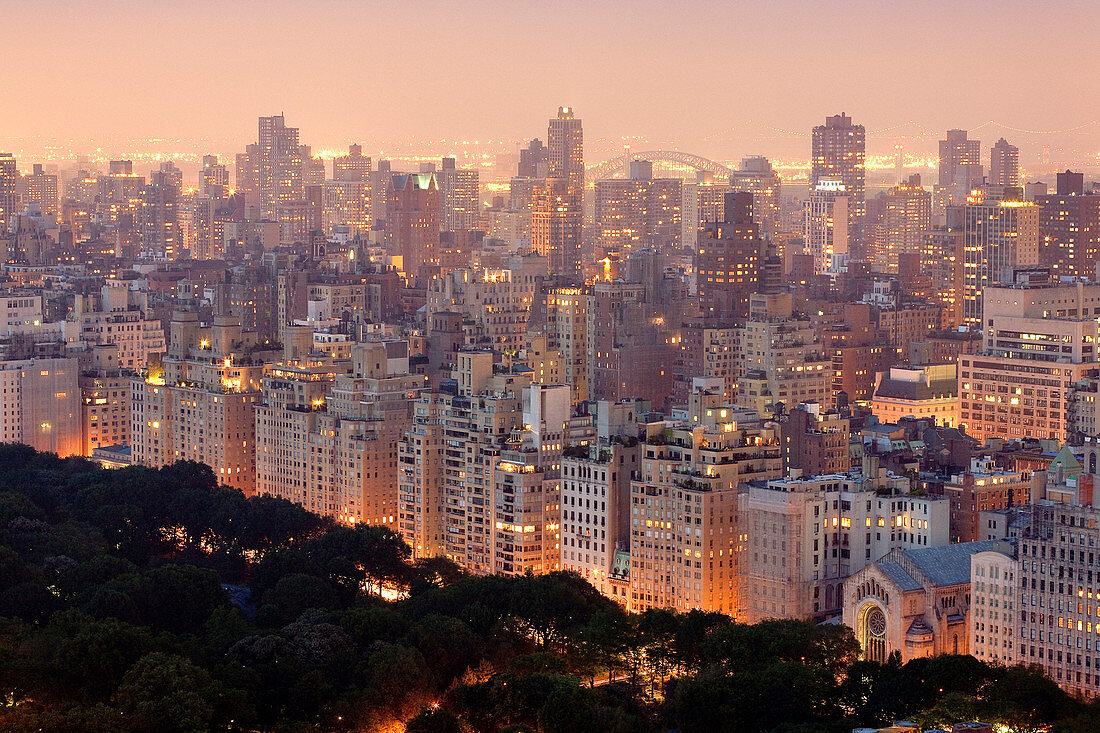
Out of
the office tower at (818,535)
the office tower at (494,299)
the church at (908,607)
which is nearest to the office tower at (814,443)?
the office tower at (818,535)

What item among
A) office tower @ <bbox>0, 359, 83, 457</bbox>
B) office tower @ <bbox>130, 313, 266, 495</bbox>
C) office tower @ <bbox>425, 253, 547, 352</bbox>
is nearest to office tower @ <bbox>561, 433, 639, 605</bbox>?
office tower @ <bbox>130, 313, 266, 495</bbox>

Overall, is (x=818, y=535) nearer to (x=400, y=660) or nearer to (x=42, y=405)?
(x=400, y=660)

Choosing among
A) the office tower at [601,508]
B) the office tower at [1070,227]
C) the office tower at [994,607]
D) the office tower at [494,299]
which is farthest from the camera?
the office tower at [1070,227]

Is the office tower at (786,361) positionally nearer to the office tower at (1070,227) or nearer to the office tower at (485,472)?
the office tower at (485,472)

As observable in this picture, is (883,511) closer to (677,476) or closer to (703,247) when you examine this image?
(677,476)

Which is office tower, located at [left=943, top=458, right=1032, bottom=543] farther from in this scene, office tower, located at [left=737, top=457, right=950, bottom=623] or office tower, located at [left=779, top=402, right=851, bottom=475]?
office tower, located at [left=779, top=402, right=851, bottom=475]

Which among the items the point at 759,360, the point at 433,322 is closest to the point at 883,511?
the point at 759,360
